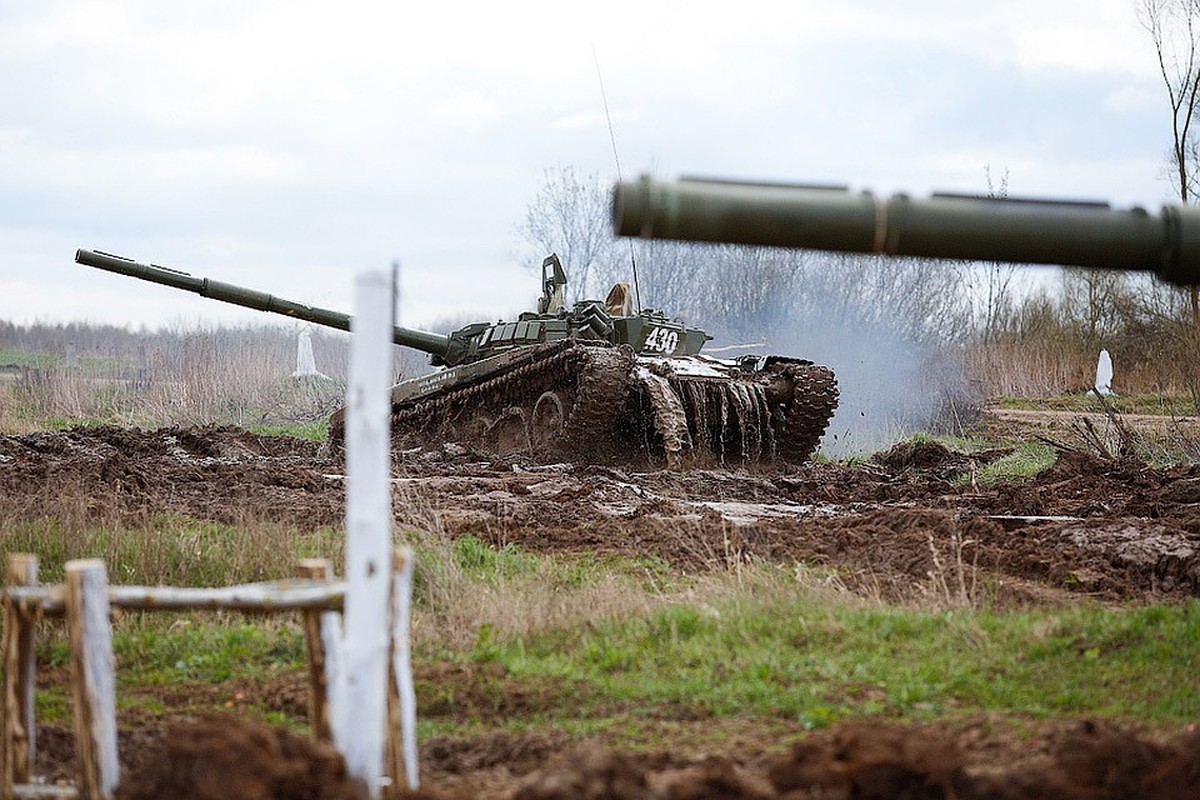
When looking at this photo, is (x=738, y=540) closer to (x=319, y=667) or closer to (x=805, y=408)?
(x=319, y=667)

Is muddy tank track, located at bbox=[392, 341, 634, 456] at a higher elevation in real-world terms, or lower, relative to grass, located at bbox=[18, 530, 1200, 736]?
higher

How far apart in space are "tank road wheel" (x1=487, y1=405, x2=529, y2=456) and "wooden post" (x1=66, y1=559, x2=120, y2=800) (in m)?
14.6

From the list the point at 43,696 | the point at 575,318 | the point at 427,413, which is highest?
the point at 575,318

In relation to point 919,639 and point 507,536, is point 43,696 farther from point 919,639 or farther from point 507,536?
point 507,536

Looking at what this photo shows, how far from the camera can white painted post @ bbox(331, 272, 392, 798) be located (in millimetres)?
3352

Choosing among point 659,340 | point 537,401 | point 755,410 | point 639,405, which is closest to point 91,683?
point 639,405

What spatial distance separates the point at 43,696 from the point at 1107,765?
167 inches

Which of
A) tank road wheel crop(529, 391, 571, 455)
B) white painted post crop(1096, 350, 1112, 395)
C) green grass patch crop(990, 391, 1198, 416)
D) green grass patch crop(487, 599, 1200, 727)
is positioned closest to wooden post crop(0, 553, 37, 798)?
green grass patch crop(487, 599, 1200, 727)

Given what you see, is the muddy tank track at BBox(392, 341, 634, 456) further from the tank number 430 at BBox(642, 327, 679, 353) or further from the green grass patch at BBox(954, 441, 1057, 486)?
the green grass patch at BBox(954, 441, 1057, 486)

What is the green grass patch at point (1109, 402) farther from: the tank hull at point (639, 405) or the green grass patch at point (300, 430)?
the green grass patch at point (300, 430)

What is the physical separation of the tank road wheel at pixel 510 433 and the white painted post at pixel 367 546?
48.4ft

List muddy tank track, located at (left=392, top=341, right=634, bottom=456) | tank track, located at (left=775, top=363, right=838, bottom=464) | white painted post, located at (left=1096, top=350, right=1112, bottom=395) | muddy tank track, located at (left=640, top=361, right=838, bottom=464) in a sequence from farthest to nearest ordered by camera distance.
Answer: white painted post, located at (left=1096, top=350, right=1112, bottom=395) → tank track, located at (left=775, top=363, right=838, bottom=464) → muddy tank track, located at (left=640, top=361, right=838, bottom=464) → muddy tank track, located at (left=392, top=341, right=634, bottom=456)

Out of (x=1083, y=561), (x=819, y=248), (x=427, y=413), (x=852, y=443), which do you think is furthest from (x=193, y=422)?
(x=819, y=248)

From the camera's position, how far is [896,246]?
413 cm
